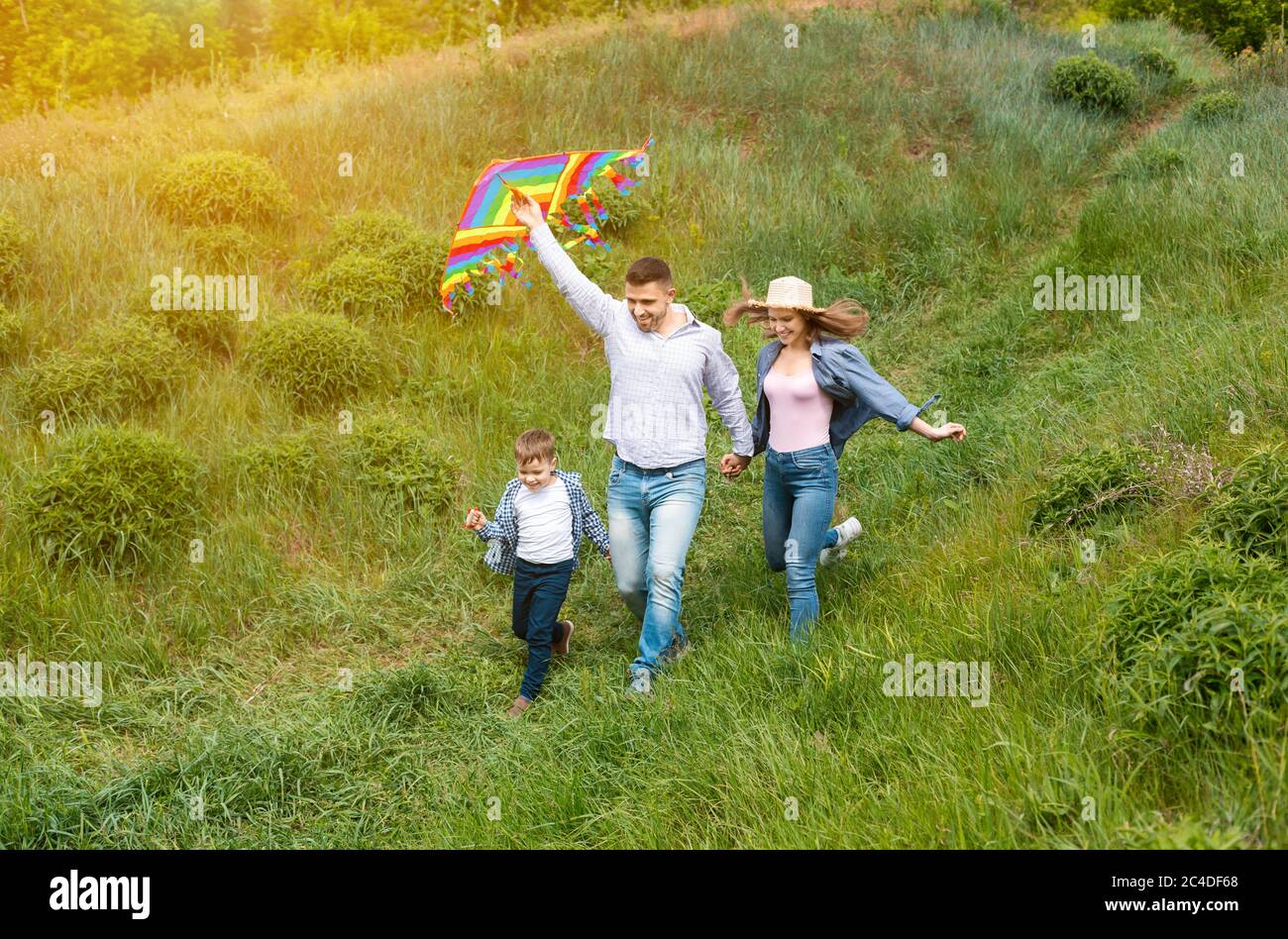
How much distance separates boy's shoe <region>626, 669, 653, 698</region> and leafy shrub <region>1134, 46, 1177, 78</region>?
43.3 feet

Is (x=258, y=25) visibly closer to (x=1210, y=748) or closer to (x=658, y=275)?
(x=658, y=275)

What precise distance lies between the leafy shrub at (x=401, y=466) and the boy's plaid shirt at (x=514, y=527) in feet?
6.04

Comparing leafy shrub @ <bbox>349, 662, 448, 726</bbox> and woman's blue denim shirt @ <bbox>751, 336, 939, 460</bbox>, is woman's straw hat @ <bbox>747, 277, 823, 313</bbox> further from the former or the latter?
leafy shrub @ <bbox>349, 662, 448, 726</bbox>

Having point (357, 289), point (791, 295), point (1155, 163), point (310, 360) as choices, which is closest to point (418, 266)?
point (357, 289)

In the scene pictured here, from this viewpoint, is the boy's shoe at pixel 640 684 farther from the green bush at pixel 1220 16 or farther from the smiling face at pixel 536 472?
the green bush at pixel 1220 16

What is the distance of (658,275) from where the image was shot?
5379 millimetres

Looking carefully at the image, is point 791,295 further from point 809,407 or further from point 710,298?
point 710,298

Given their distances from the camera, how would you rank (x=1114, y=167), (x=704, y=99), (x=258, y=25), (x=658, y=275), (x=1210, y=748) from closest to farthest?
1. (x=1210, y=748)
2. (x=658, y=275)
3. (x=1114, y=167)
4. (x=704, y=99)
5. (x=258, y=25)

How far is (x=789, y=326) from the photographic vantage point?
553cm

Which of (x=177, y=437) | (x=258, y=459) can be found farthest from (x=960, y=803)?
(x=177, y=437)

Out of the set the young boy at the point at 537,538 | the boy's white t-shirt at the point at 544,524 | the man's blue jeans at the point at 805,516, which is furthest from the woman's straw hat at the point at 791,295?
the boy's white t-shirt at the point at 544,524

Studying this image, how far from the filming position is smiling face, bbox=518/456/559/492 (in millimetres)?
5570

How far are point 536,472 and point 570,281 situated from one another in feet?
3.23

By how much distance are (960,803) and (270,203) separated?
8.85 m
